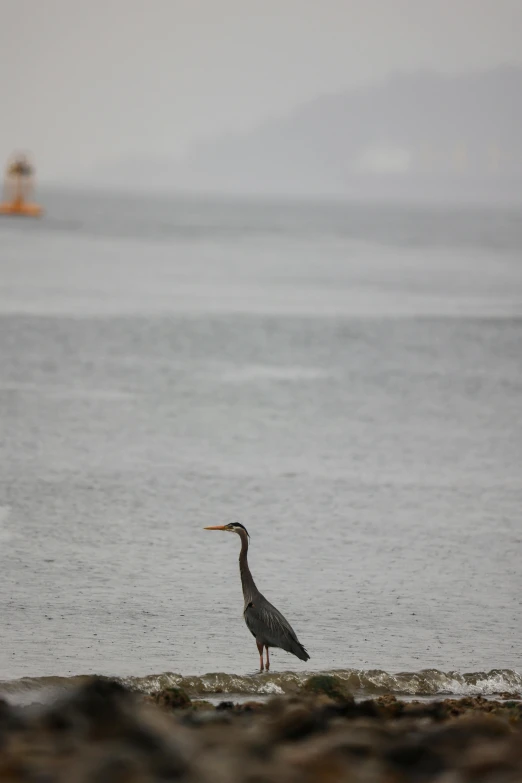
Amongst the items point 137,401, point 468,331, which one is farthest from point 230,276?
point 137,401

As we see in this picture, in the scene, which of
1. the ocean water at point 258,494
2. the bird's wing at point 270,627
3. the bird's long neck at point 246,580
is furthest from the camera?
the ocean water at point 258,494

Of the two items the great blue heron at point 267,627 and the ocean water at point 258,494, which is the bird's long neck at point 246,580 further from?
the ocean water at point 258,494

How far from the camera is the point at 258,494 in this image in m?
21.6

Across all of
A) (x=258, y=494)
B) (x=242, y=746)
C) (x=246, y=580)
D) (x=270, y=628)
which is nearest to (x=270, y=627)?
(x=270, y=628)

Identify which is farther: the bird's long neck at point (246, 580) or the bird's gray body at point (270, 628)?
the bird's long neck at point (246, 580)

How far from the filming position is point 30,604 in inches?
585

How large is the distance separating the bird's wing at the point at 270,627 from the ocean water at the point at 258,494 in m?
0.31

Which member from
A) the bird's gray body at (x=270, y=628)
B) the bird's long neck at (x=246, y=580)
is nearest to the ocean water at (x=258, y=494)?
the bird's gray body at (x=270, y=628)

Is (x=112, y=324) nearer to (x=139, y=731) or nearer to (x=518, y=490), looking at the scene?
(x=518, y=490)

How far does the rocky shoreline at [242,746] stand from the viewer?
6.56 m

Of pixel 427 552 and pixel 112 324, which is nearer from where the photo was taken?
pixel 427 552

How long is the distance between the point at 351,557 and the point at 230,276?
66.5 m

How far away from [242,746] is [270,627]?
5353 mm

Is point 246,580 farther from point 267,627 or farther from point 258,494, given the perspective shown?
point 258,494
